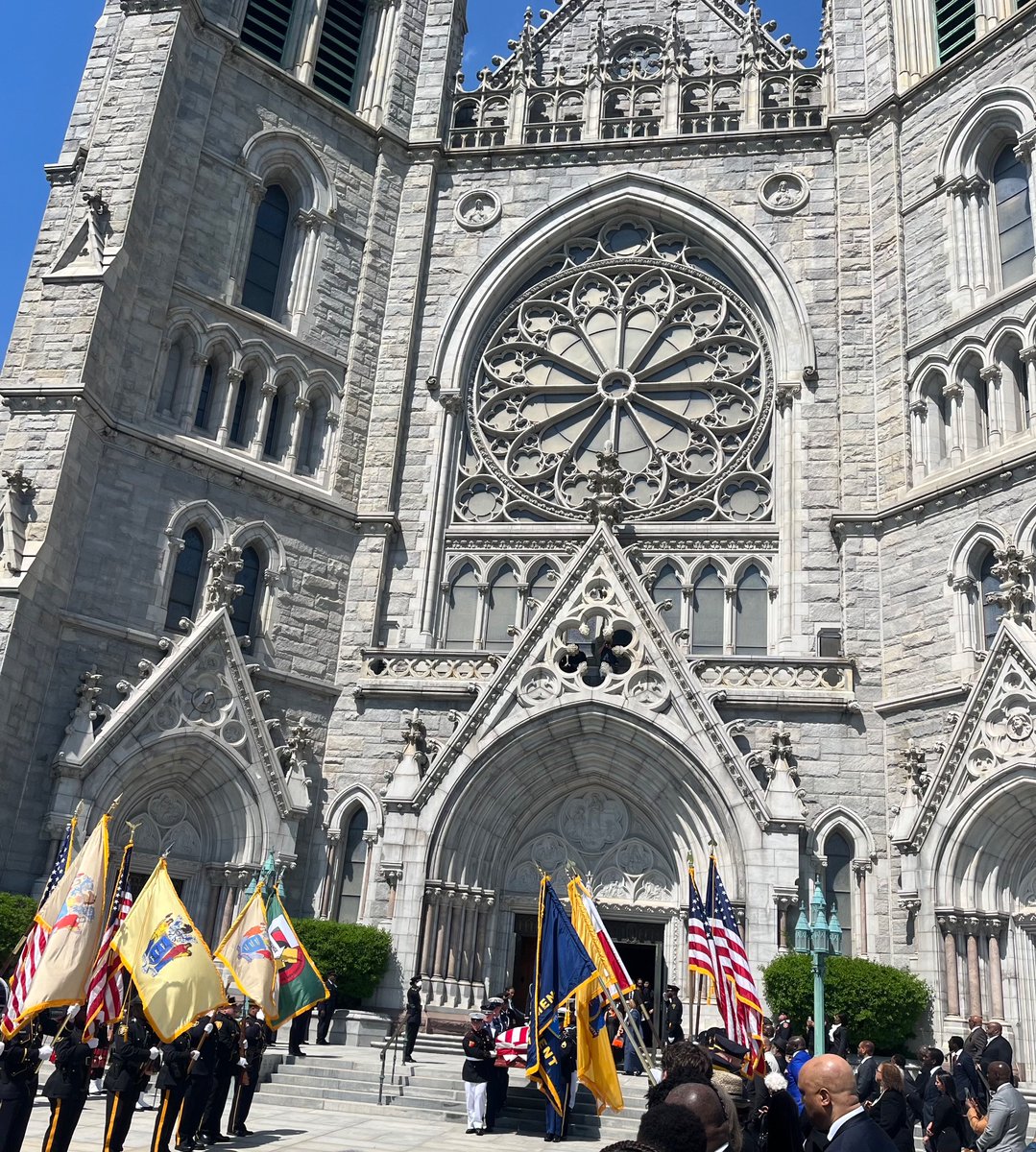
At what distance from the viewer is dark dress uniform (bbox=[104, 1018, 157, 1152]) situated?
967 centimetres

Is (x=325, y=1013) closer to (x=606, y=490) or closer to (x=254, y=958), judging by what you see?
(x=254, y=958)

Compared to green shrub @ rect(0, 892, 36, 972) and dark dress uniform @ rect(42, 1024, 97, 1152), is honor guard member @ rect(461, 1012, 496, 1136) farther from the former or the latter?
green shrub @ rect(0, 892, 36, 972)

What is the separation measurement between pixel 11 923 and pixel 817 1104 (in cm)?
1359

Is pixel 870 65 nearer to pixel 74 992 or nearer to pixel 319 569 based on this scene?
pixel 319 569

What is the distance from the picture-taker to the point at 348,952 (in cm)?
1755

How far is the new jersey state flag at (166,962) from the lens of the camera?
1012 cm

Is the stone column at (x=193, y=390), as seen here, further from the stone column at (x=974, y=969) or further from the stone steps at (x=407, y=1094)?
the stone column at (x=974, y=969)

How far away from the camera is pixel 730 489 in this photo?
74.9 feet

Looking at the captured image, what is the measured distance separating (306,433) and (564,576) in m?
6.55

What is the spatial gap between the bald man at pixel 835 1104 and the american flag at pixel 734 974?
7.97 m

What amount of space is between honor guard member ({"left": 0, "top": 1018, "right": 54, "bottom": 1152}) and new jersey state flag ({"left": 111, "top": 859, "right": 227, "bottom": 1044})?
1248 millimetres

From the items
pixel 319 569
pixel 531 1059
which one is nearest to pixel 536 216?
pixel 319 569

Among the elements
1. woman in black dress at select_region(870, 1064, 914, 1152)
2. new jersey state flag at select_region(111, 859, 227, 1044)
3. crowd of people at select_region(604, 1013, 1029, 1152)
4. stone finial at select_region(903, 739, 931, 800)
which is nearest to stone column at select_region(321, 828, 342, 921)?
crowd of people at select_region(604, 1013, 1029, 1152)

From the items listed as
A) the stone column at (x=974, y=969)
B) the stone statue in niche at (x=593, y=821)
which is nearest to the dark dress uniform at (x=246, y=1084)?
the stone statue in niche at (x=593, y=821)
